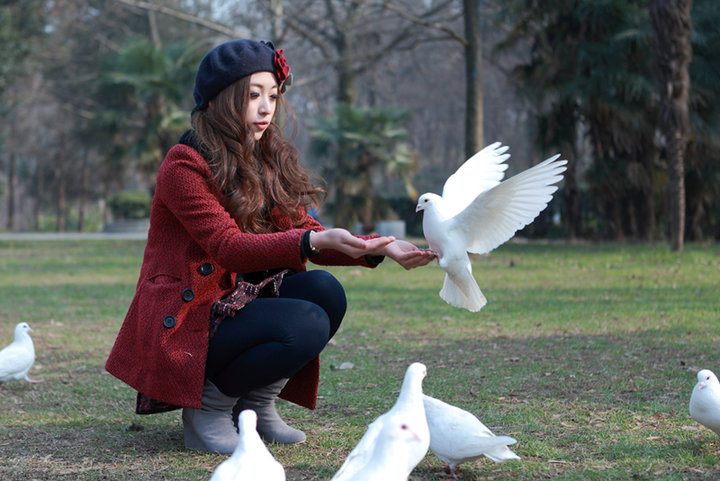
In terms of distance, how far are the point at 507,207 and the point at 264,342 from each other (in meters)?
1.06

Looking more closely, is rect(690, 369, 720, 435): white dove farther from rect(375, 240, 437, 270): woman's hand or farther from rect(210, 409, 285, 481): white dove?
rect(210, 409, 285, 481): white dove

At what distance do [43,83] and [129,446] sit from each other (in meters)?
26.6

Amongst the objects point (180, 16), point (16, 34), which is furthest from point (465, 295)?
point (16, 34)

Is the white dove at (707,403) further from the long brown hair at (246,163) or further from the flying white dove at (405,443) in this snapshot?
the long brown hair at (246,163)

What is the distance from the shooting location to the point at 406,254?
110 inches

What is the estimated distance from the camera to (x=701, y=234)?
1360 cm

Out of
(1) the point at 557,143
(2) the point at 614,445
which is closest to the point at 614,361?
(2) the point at 614,445

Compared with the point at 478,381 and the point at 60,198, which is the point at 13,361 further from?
the point at 60,198

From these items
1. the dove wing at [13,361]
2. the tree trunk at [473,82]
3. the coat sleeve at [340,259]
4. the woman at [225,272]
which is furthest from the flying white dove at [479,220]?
the tree trunk at [473,82]

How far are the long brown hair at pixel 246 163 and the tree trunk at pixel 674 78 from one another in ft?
29.9

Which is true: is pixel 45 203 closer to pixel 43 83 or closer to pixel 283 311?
pixel 43 83

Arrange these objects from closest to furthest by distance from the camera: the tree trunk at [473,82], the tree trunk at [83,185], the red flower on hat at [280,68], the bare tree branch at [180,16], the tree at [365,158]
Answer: the red flower on hat at [280,68] → the tree trunk at [473,82] → the bare tree branch at [180,16] → the tree at [365,158] → the tree trunk at [83,185]

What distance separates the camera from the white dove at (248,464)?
6.58ft

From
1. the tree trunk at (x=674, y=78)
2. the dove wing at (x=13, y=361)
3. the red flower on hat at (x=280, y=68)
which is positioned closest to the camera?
the red flower on hat at (x=280, y=68)
